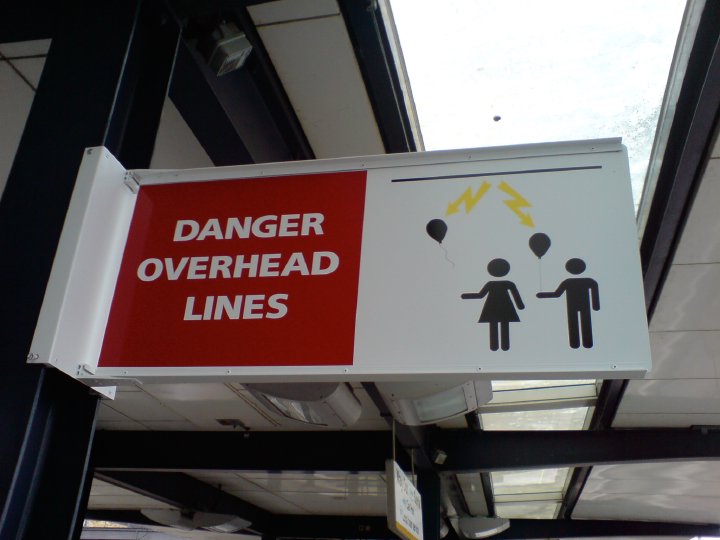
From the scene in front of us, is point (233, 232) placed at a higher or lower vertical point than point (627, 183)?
lower

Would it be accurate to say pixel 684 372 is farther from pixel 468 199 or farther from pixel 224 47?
pixel 224 47

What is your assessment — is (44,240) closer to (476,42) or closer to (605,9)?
(476,42)

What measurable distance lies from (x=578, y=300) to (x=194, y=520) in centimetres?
743

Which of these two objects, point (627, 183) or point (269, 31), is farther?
point (269, 31)

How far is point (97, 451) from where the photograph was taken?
5.93 metres

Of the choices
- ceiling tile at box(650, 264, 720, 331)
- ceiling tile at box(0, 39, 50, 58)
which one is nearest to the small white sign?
ceiling tile at box(650, 264, 720, 331)

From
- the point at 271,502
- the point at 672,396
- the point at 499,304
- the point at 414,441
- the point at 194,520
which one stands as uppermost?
the point at 672,396

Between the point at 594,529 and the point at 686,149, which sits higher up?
the point at 686,149

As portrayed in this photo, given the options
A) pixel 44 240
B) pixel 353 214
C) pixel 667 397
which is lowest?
pixel 44 240

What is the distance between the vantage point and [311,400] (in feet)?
9.69

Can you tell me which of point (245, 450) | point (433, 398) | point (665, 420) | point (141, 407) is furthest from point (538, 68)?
point (245, 450)

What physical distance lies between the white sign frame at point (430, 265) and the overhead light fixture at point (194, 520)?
7026 millimetres

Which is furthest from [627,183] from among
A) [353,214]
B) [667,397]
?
[667,397]

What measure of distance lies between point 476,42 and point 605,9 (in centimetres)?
39
